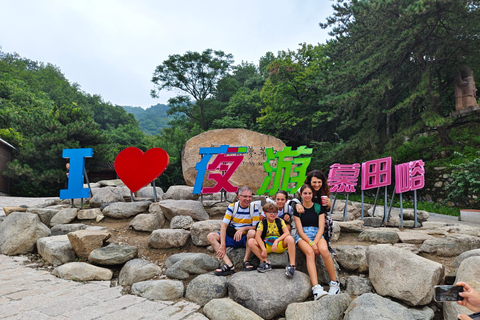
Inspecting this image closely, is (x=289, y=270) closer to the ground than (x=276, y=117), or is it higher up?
closer to the ground

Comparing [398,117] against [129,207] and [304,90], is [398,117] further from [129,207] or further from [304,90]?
[129,207]

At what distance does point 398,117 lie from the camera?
1480cm

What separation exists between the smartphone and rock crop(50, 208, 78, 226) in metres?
7.13

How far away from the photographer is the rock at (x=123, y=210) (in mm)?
6512

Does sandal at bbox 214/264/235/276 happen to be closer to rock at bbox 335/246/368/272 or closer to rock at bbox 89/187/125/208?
rock at bbox 335/246/368/272

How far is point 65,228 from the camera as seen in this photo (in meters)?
6.04

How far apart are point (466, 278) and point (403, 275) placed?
61 cm

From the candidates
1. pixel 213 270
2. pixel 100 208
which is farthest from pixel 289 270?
pixel 100 208

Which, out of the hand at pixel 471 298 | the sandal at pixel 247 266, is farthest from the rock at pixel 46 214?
the hand at pixel 471 298

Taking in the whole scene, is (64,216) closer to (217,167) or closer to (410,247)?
(217,167)

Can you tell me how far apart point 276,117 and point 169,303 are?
46.7 ft

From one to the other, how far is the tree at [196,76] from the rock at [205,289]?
61.4 feet

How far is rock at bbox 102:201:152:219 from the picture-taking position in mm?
6512

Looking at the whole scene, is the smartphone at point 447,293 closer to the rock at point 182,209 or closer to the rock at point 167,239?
the rock at point 167,239
